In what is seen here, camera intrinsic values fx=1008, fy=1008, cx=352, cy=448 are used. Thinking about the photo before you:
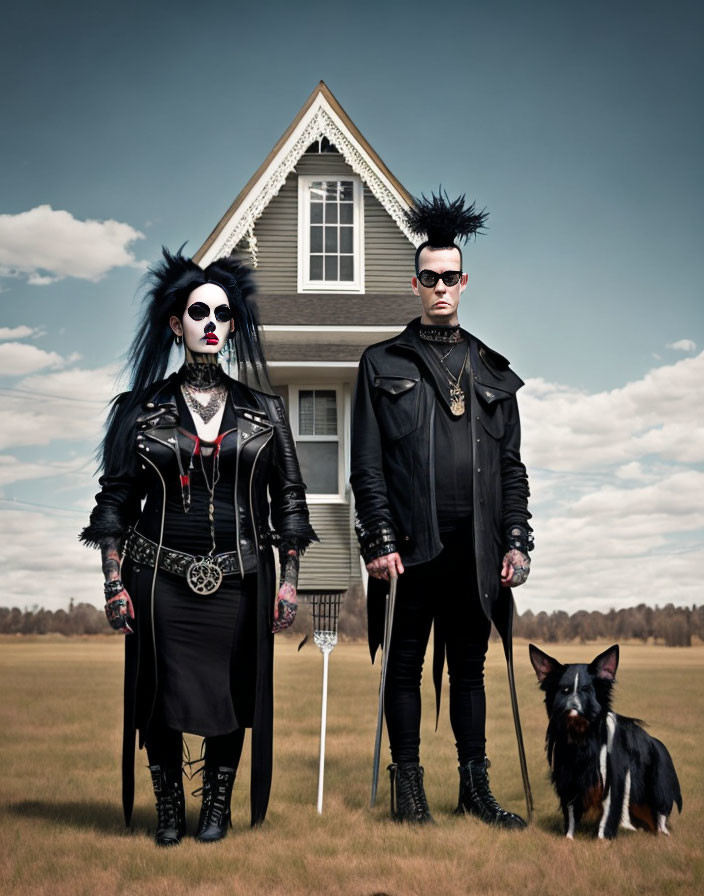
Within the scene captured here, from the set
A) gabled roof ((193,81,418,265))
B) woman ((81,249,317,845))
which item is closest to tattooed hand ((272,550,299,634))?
woman ((81,249,317,845))

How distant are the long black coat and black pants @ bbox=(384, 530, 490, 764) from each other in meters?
0.56

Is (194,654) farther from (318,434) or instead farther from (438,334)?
(318,434)

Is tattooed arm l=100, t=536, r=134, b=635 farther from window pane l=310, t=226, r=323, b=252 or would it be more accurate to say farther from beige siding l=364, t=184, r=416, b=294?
window pane l=310, t=226, r=323, b=252

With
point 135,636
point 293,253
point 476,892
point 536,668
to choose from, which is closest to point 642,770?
point 536,668

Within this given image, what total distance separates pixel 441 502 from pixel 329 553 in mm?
8990

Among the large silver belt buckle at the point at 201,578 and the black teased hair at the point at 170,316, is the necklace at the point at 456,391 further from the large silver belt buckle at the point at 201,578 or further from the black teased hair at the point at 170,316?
the large silver belt buckle at the point at 201,578

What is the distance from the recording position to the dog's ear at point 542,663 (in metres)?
4.47

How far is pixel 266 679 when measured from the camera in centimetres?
457

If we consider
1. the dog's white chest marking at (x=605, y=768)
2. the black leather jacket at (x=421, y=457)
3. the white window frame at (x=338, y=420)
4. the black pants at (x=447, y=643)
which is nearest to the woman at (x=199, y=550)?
the black leather jacket at (x=421, y=457)

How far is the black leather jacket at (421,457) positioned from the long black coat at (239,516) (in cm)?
36

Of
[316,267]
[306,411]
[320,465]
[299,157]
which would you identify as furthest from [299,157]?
[320,465]

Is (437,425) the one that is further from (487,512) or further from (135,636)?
(135,636)

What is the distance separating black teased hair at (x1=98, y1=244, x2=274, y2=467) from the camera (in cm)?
475

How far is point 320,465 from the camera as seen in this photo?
14156mm
